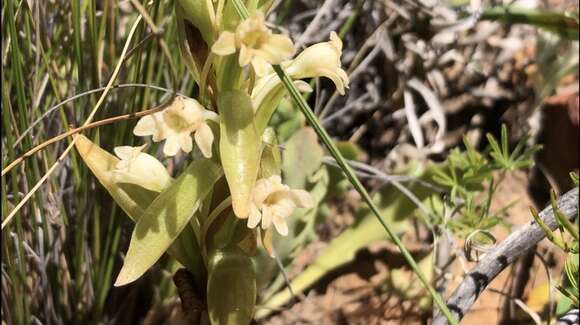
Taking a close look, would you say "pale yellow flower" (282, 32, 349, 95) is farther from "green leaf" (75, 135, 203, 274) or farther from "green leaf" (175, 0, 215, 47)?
"green leaf" (75, 135, 203, 274)

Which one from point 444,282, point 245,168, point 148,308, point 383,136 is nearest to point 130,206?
point 245,168

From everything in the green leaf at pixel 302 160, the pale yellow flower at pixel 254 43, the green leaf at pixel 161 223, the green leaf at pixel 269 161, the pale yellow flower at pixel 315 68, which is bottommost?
the green leaf at pixel 302 160

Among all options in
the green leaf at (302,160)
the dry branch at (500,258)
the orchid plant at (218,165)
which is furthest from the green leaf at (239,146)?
the green leaf at (302,160)

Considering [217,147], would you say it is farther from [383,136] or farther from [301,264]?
[383,136]

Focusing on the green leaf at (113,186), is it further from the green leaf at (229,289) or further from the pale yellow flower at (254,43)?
the pale yellow flower at (254,43)

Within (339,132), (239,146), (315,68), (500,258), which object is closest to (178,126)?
(239,146)

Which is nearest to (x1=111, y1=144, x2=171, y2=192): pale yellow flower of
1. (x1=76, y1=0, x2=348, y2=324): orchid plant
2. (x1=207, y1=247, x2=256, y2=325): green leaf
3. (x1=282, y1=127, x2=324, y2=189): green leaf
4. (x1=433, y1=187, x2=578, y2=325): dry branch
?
(x1=76, y1=0, x2=348, y2=324): orchid plant
